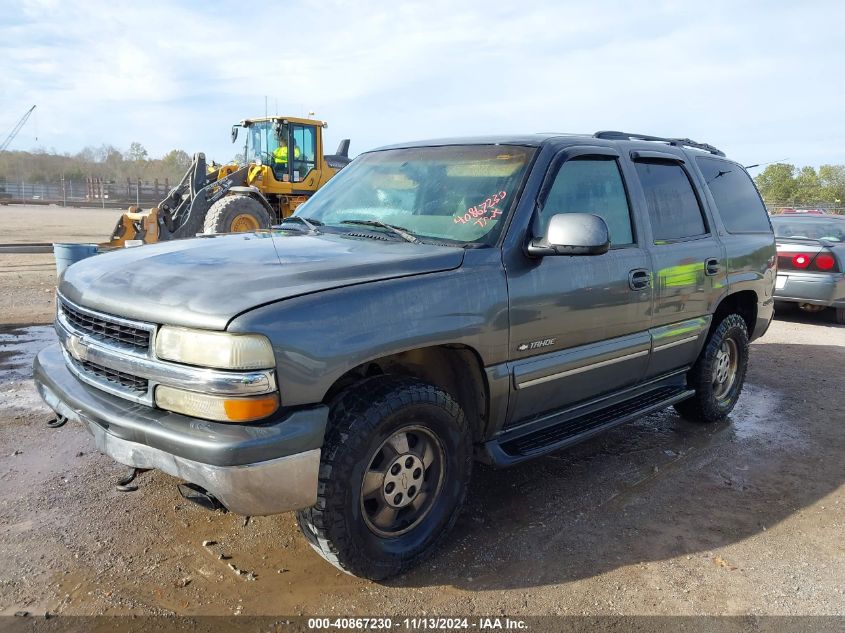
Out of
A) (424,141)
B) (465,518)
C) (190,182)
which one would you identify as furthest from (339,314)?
(190,182)

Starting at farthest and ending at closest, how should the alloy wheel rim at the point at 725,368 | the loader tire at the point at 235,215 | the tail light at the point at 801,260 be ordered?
the loader tire at the point at 235,215 < the tail light at the point at 801,260 < the alloy wheel rim at the point at 725,368

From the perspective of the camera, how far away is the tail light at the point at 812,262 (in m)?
9.02

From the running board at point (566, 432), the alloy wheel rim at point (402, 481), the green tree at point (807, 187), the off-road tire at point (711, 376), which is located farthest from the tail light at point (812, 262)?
the green tree at point (807, 187)

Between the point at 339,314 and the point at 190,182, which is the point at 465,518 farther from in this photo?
the point at 190,182

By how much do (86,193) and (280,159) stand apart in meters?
47.3

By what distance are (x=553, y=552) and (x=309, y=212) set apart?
2363 mm

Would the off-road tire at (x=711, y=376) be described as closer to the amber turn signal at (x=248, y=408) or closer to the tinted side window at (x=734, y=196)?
the tinted side window at (x=734, y=196)

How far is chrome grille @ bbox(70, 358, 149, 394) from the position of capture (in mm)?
2602

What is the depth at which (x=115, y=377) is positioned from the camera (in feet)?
8.98

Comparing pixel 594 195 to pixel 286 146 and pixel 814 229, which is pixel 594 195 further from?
pixel 286 146

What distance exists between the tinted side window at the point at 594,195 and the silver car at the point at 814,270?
638 cm

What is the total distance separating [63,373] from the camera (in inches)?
120

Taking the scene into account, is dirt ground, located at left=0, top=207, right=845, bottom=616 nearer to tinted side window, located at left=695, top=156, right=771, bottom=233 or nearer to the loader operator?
tinted side window, located at left=695, top=156, right=771, bottom=233

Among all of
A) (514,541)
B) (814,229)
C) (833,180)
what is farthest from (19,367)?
(833,180)
